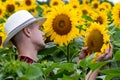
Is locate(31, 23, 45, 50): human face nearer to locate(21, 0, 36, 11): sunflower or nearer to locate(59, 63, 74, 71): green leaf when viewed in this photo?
locate(59, 63, 74, 71): green leaf

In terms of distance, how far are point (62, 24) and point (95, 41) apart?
2.07 ft

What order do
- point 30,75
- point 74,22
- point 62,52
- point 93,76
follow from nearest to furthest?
point 30,75
point 93,76
point 74,22
point 62,52

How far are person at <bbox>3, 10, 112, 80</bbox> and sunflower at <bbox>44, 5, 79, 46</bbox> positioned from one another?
21 cm

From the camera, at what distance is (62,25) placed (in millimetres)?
3869

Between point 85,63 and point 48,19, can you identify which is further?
point 48,19

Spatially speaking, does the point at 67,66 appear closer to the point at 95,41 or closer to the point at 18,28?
the point at 95,41

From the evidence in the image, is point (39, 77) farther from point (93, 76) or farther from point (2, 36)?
point (2, 36)

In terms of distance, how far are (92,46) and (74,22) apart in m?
0.62

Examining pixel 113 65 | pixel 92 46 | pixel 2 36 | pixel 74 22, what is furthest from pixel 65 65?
pixel 2 36

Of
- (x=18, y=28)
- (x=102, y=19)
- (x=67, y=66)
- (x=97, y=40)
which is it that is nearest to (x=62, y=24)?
(x=18, y=28)

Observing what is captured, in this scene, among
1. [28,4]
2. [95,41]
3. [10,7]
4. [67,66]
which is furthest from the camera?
[28,4]

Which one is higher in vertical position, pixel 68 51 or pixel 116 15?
pixel 116 15

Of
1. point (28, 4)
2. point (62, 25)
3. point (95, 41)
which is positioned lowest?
point (95, 41)

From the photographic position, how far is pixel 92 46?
11.0 feet
